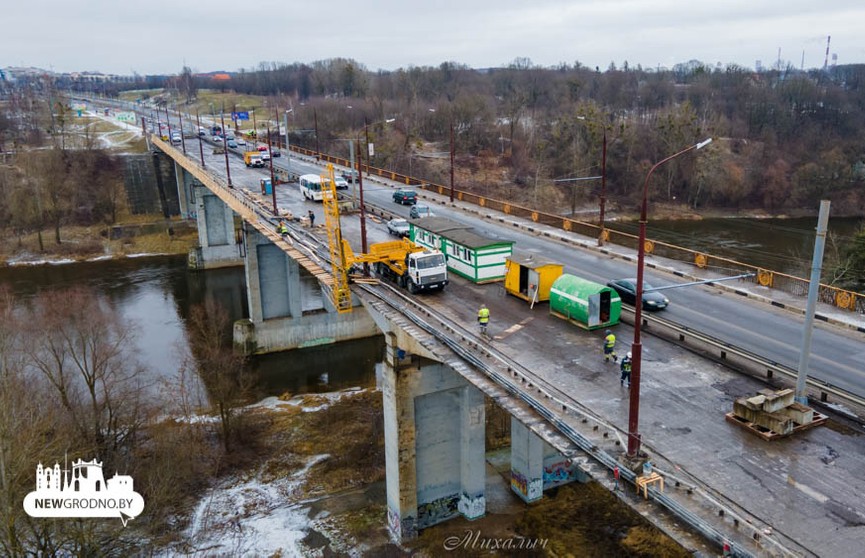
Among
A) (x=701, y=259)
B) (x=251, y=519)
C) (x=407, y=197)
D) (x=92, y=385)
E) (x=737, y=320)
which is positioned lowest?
(x=251, y=519)

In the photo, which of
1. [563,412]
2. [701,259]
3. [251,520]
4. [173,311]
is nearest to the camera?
[563,412]

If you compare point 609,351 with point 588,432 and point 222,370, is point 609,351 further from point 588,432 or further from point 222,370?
point 222,370

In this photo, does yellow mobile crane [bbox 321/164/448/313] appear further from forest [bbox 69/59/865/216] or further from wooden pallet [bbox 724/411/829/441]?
forest [bbox 69/59/865/216]

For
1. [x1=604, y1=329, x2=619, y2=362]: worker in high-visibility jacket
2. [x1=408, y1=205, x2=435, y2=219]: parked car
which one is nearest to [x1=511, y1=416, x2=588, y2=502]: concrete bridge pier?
[x1=604, y1=329, x2=619, y2=362]: worker in high-visibility jacket

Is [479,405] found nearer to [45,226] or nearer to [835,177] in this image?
[45,226]

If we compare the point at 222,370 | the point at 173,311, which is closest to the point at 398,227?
the point at 222,370

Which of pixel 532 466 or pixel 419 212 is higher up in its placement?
pixel 419 212
